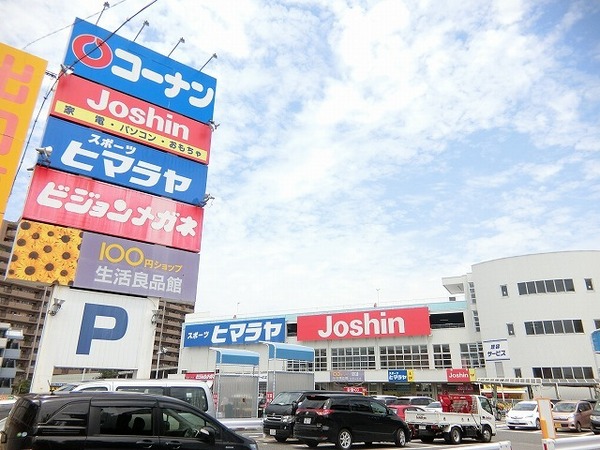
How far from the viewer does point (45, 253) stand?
15969 mm

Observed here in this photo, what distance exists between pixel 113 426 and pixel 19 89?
14.7 metres

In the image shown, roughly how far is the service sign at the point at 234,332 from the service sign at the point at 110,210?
30055 millimetres

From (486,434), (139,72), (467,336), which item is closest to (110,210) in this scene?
(139,72)

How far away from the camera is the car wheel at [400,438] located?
14661mm

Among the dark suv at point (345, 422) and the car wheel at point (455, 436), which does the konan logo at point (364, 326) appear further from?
the dark suv at point (345, 422)

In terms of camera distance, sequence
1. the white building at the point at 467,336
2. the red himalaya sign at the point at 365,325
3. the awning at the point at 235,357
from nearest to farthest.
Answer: the awning at the point at 235,357 → the white building at the point at 467,336 → the red himalaya sign at the point at 365,325

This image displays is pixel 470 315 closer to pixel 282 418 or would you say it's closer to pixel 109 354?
pixel 282 418

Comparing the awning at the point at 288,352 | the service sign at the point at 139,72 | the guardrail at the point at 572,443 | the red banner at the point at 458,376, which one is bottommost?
the guardrail at the point at 572,443

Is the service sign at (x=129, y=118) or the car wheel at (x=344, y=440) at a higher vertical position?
the service sign at (x=129, y=118)

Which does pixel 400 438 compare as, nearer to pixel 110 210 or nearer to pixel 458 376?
pixel 110 210

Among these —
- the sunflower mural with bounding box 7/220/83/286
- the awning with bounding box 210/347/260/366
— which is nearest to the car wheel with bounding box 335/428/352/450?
the sunflower mural with bounding box 7/220/83/286

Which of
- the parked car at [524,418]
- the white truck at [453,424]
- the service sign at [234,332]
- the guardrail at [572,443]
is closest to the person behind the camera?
the guardrail at [572,443]

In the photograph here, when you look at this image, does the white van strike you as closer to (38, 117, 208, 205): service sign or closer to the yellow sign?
the yellow sign

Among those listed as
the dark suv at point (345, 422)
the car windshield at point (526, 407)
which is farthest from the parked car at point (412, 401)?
the dark suv at point (345, 422)
